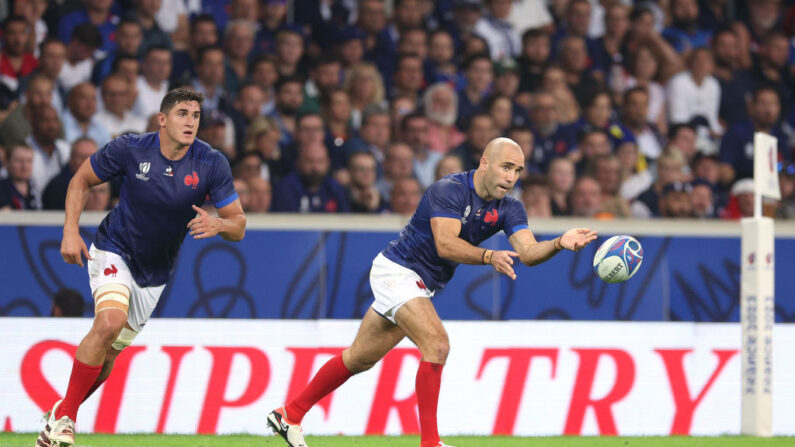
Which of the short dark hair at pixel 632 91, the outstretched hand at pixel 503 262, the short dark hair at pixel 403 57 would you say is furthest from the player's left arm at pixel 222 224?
the short dark hair at pixel 632 91

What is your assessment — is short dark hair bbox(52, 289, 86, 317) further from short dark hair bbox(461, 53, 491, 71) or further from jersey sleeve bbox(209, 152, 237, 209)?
short dark hair bbox(461, 53, 491, 71)

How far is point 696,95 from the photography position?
13.5 meters

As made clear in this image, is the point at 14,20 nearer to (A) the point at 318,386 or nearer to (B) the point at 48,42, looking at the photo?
(B) the point at 48,42

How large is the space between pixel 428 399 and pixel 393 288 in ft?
2.43

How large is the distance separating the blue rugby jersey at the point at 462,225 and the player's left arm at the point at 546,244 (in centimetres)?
13

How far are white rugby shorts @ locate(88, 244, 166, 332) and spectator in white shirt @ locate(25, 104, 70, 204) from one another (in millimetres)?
3385

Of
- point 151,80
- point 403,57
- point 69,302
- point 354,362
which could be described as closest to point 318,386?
point 354,362

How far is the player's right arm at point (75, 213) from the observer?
6.70 metres

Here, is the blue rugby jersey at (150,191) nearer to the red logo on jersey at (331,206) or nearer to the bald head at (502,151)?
the bald head at (502,151)

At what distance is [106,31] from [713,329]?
690cm

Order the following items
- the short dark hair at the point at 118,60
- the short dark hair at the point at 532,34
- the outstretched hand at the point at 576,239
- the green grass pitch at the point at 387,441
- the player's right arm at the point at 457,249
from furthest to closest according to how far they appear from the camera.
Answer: the short dark hair at the point at 532,34 < the short dark hair at the point at 118,60 < the green grass pitch at the point at 387,441 < the player's right arm at the point at 457,249 < the outstretched hand at the point at 576,239

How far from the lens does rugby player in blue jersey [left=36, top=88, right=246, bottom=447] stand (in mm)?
6996

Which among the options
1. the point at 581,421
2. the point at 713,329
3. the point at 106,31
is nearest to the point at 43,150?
the point at 106,31


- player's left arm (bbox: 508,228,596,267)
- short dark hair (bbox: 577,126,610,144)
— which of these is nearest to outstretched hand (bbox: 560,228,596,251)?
player's left arm (bbox: 508,228,596,267)
